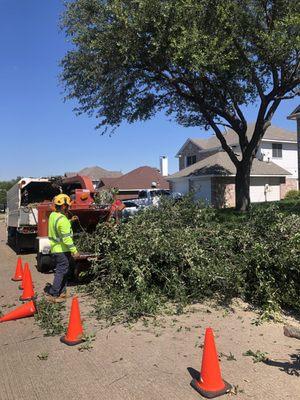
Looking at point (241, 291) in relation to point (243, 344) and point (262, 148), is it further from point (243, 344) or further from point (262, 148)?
point (262, 148)

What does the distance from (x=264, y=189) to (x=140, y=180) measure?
23.2 m

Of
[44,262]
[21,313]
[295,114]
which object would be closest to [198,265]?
[21,313]

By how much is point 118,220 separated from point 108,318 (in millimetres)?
3781

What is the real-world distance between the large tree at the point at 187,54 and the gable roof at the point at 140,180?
33.5m

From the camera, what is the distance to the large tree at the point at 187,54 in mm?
15859

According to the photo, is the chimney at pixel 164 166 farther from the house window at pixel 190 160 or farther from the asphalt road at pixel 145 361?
the asphalt road at pixel 145 361

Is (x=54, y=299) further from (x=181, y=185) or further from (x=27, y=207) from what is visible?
(x=181, y=185)

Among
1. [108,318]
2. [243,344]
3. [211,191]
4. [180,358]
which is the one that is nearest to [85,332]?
[108,318]

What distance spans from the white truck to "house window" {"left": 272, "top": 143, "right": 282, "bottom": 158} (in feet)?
98.5

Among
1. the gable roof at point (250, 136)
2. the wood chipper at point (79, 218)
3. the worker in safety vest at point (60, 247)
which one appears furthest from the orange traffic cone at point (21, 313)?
the gable roof at point (250, 136)

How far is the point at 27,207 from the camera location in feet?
50.3

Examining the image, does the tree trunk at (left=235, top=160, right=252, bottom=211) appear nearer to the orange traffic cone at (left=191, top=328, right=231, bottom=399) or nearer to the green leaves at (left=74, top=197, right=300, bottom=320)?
the green leaves at (left=74, top=197, right=300, bottom=320)

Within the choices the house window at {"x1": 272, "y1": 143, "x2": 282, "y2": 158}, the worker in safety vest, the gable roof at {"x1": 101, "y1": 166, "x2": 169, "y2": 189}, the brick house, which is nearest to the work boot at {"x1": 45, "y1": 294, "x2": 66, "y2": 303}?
the worker in safety vest

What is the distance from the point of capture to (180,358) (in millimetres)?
5410
